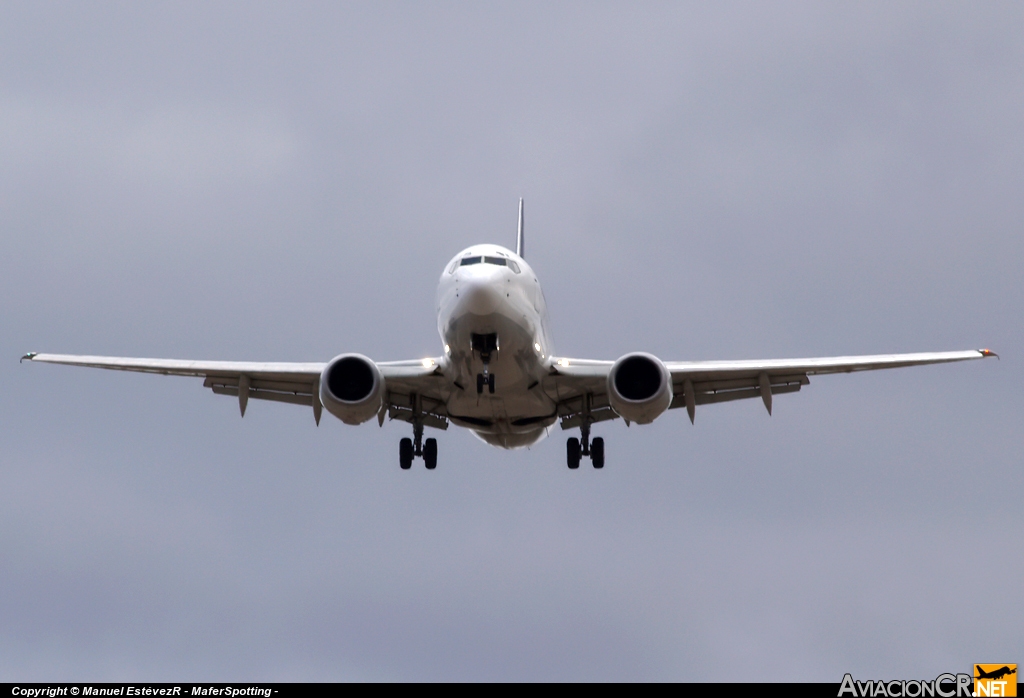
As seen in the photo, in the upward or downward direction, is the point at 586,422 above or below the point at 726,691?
above

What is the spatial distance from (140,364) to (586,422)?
11.1m

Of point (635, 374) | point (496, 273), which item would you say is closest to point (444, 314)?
point (496, 273)

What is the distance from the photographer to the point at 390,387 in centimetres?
3959

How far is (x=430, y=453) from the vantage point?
1672 inches

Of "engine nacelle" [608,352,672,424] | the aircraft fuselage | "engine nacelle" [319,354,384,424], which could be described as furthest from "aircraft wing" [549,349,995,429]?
"engine nacelle" [319,354,384,424]

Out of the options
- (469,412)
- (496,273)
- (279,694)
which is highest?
(496,273)

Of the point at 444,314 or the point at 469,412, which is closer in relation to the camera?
the point at 444,314

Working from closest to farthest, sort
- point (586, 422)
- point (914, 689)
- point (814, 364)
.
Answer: point (914, 689) < point (814, 364) < point (586, 422)

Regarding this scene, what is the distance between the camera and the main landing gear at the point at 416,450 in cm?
4178

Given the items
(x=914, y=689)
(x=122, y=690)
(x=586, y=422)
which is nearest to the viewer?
(x=914, y=689)

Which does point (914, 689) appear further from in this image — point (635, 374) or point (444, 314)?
point (444, 314)

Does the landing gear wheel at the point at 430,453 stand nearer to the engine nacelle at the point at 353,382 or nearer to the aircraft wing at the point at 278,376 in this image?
the aircraft wing at the point at 278,376

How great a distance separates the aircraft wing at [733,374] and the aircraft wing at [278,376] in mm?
3172

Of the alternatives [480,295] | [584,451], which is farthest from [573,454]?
[480,295]
